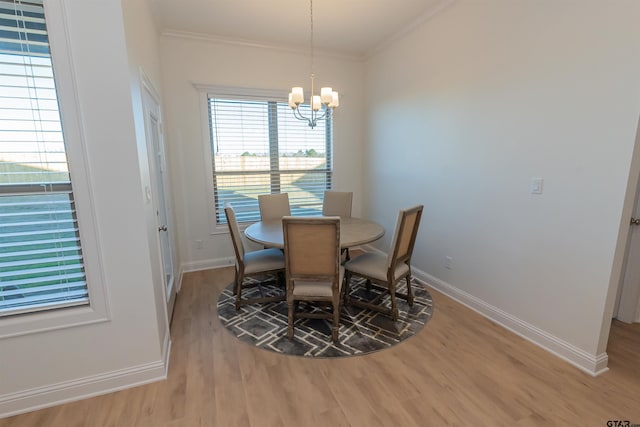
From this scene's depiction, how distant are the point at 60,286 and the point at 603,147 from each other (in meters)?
3.31

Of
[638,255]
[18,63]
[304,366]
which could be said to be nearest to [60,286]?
[18,63]

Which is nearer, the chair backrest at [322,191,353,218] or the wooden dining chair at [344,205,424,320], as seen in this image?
the wooden dining chair at [344,205,424,320]

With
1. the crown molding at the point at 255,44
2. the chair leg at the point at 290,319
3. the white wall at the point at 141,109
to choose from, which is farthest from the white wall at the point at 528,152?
the white wall at the point at 141,109

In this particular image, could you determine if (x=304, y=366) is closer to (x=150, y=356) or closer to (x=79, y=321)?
(x=150, y=356)

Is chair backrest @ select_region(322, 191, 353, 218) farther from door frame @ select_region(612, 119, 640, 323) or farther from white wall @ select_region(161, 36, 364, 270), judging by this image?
door frame @ select_region(612, 119, 640, 323)

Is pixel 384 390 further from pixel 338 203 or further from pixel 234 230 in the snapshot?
pixel 338 203

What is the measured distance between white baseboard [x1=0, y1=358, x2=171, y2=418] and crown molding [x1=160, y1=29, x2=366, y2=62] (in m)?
3.39

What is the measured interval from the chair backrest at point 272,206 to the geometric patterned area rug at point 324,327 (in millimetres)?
1018

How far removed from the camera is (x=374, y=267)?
8.48 ft

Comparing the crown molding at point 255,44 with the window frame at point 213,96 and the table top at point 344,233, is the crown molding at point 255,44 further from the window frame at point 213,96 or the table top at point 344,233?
the table top at point 344,233

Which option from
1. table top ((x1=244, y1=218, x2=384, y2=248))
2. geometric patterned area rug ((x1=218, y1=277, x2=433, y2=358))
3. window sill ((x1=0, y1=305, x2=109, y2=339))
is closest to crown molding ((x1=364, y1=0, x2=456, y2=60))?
table top ((x1=244, y1=218, x2=384, y2=248))

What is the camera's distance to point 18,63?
1447 millimetres

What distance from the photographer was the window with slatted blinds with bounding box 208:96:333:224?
382cm

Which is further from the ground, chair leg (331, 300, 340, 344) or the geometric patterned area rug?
chair leg (331, 300, 340, 344)
